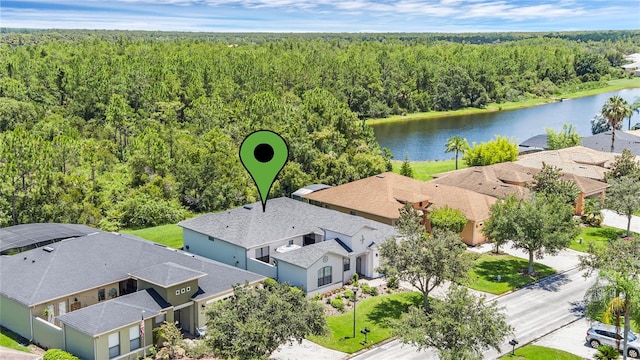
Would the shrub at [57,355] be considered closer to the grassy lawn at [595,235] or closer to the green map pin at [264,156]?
the green map pin at [264,156]

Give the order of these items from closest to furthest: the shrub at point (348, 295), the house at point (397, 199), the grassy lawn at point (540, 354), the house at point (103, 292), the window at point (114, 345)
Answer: the window at point (114, 345)
the house at point (103, 292)
the grassy lawn at point (540, 354)
the shrub at point (348, 295)
the house at point (397, 199)

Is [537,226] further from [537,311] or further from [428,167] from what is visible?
[428,167]

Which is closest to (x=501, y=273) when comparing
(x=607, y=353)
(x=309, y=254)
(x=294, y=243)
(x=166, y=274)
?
(x=607, y=353)

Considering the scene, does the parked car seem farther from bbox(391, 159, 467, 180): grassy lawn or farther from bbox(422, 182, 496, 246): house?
bbox(391, 159, 467, 180): grassy lawn

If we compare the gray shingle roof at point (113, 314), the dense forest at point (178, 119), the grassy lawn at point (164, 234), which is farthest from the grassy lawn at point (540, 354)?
the dense forest at point (178, 119)

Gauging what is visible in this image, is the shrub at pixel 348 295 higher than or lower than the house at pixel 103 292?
lower

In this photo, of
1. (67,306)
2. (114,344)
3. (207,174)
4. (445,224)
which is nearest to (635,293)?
(445,224)
